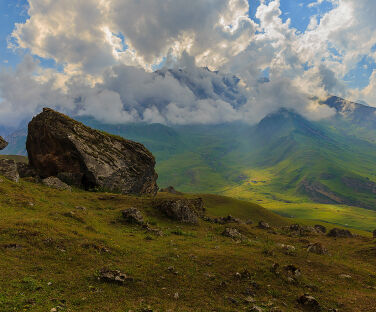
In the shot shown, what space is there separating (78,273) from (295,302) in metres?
13.1

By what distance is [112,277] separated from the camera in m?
13.3

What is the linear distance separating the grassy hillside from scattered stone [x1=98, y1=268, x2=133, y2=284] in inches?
11.8

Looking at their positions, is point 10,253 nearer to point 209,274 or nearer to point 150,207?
point 209,274

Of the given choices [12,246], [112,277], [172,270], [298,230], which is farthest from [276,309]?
[298,230]

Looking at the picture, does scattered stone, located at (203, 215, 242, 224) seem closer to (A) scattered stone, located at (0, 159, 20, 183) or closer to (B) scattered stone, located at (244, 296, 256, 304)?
(B) scattered stone, located at (244, 296, 256, 304)

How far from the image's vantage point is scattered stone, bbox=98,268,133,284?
13.2 meters

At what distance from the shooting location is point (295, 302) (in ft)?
43.9

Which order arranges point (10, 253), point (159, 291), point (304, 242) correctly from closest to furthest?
point (159, 291), point (10, 253), point (304, 242)

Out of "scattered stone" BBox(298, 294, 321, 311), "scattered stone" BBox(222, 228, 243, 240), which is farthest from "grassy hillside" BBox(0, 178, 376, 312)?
"scattered stone" BBox(222, 228, 243, 240)

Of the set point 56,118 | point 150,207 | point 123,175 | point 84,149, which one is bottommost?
point 150,207

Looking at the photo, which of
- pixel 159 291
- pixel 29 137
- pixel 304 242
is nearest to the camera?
pixel 159 291

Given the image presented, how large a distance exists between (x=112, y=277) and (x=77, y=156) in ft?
131

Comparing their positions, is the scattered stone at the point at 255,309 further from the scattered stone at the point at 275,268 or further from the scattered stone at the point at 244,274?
the scattered stone at the point at 275,268

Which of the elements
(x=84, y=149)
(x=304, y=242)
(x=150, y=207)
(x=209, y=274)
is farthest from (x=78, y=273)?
(x=84, y=149)
